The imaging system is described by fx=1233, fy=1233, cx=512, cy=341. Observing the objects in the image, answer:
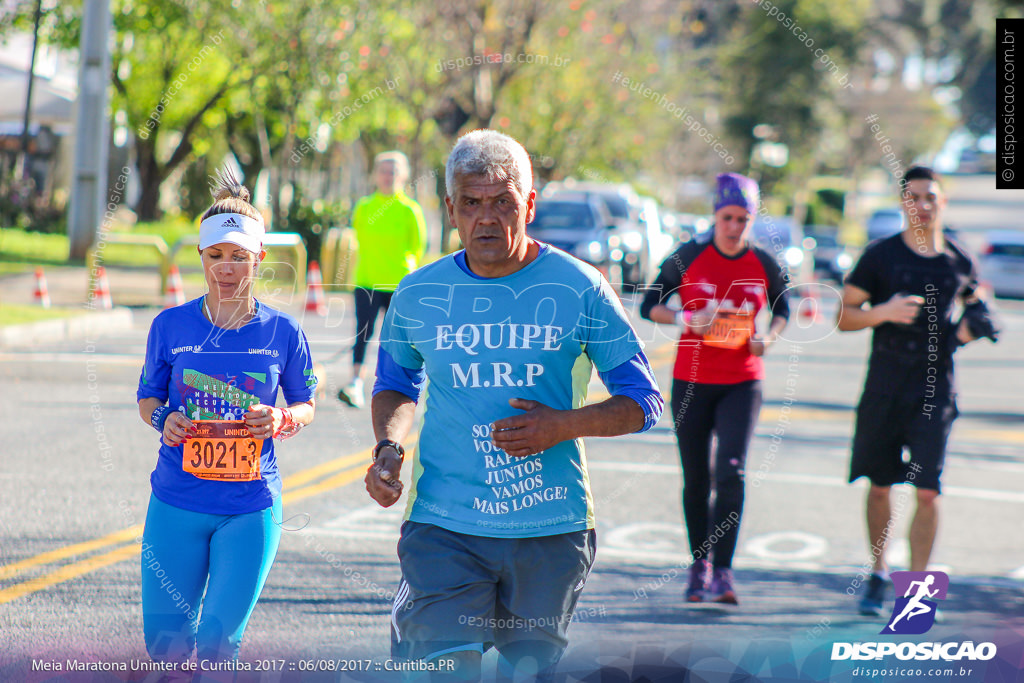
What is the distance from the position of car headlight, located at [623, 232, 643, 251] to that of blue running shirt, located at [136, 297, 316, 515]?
1795 centimetres

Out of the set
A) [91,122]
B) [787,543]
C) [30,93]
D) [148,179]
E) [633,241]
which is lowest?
[787,543]

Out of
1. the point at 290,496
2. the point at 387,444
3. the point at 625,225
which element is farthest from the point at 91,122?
the point at 387,444

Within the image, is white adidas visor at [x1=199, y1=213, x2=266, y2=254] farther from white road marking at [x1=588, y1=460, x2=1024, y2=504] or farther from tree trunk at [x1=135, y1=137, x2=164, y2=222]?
Result: tree trunk at [x1=135, y1=137, x2=164, y2=222]

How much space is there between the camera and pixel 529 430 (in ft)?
10.5

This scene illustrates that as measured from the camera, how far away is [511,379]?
3.33 m

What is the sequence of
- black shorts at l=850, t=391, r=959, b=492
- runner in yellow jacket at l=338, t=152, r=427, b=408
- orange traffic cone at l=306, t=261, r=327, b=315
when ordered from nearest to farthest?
black shorts at l=850, t=391, r=959, b=492, runner in yellow jacket at l=338, t=152, r=427, b=408, orange traffic cone at l=306, t=261, r=327, b=315

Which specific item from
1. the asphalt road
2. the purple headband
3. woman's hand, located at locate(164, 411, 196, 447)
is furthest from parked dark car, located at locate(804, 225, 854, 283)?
woman's hand, located at locate(164, 411, 196, 447)

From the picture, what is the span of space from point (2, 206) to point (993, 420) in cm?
2262

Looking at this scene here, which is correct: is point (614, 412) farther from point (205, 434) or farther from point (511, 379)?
point (205, 434)

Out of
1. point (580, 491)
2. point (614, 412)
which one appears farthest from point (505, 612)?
point (614, 412)

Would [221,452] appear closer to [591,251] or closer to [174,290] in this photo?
[174,290]

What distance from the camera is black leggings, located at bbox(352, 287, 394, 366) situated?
10344 mm

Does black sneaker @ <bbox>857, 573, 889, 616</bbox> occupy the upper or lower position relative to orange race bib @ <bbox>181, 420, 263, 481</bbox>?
lower

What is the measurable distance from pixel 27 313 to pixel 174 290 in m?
2.72
